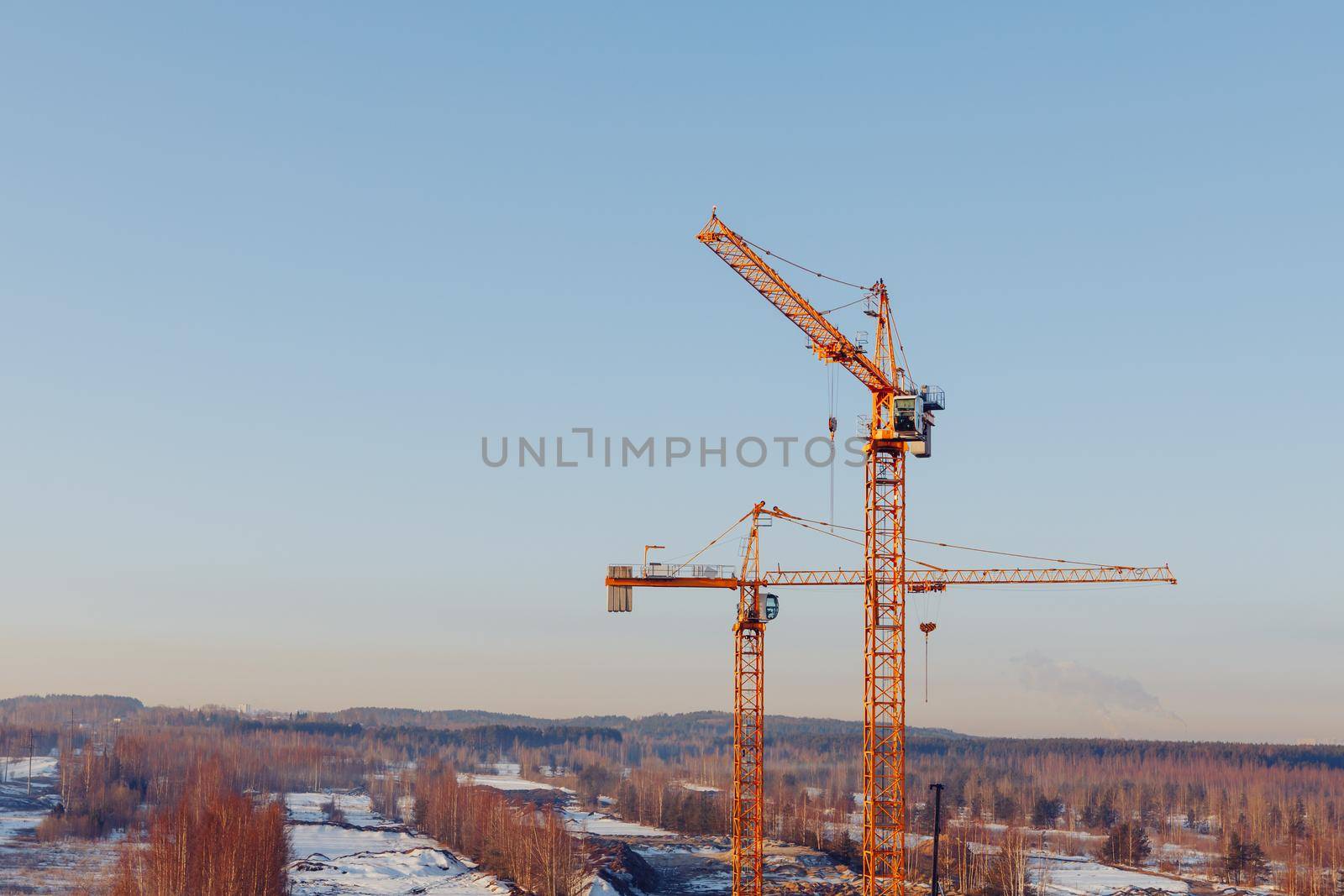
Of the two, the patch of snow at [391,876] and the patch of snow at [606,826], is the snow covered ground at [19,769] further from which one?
the patch of snow at [391,876]

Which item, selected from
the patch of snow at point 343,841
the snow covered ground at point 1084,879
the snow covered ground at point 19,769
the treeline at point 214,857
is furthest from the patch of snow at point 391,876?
the snow covered ground at point 19,769

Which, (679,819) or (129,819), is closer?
(129,819)

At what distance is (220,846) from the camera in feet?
213

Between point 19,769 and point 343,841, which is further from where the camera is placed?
point 19,769

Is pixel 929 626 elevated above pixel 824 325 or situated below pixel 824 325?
below

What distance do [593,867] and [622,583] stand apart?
86.3 ft

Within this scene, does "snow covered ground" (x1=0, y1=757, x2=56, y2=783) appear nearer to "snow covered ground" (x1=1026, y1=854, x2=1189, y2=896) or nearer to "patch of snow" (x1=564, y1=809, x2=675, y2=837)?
"patch of snow" (x1=564, y1=809, x2=675, y2=837)

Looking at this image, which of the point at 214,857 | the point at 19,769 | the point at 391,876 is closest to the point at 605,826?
the point at 391,876

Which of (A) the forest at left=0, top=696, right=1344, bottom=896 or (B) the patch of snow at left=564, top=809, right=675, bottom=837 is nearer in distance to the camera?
(A) the forest at left=0, top=696, right=1344, bottom=896

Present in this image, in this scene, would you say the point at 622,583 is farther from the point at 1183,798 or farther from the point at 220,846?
the point at 1183,798

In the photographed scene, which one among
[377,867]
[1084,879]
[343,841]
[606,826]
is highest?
[377,867]

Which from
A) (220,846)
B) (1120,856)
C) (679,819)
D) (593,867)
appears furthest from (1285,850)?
(220,846)

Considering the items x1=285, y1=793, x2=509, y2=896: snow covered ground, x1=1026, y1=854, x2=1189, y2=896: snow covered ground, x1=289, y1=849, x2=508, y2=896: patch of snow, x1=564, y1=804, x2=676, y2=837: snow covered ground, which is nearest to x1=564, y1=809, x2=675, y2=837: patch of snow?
x1=564, y1=804, x2=676, y2=837: snow covered ground

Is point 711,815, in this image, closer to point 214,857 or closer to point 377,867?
point 377,867
